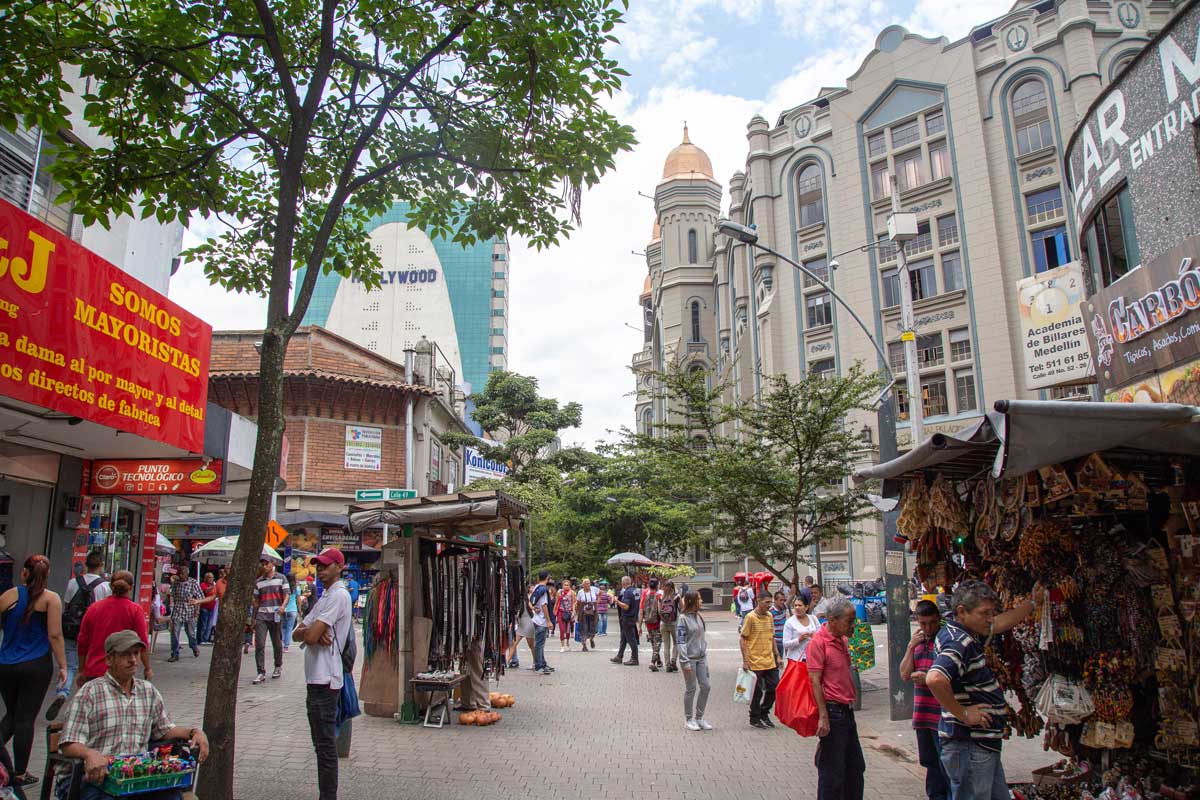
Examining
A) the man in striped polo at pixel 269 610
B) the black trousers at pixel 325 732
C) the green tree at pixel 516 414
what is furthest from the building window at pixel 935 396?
the black trousers at pixel 325 732

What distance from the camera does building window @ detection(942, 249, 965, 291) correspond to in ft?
103

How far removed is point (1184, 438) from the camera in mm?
5355

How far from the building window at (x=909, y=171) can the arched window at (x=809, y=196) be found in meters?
3.40

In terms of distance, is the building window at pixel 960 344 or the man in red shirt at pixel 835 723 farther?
the building window at pixel 960 344

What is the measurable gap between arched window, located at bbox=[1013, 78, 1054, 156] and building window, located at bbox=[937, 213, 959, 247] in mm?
3300

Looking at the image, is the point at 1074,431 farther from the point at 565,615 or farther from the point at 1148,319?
the point at 565,615

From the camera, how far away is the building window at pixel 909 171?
33156 mm

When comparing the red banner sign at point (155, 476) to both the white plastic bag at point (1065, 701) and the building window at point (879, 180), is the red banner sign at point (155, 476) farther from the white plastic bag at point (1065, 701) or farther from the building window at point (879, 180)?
the building window at point (879, 180)

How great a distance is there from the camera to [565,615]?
71.2 ft

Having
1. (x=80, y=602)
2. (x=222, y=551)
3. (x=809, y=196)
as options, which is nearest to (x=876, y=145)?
(x=809, y=196)

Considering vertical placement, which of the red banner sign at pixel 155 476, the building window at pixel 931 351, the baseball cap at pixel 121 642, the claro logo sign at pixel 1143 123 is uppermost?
the building window at pixel 931 351

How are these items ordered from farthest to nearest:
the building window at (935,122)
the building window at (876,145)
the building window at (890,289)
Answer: the building window at (876,145), the building window at (890,289), the building window at (935,122)

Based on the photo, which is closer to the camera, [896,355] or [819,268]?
[896,355]

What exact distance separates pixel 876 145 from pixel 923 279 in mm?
6379
